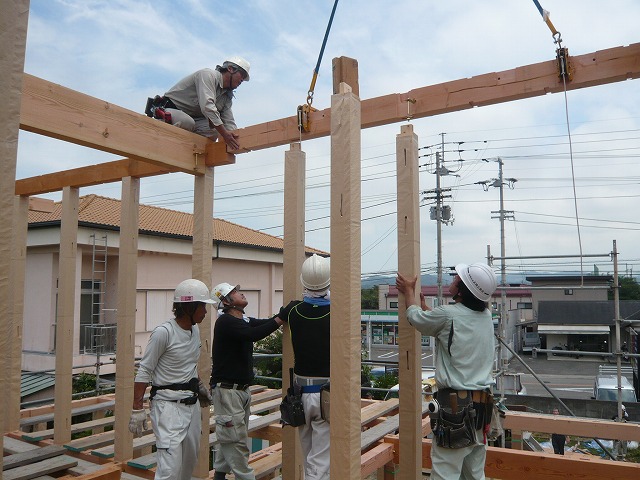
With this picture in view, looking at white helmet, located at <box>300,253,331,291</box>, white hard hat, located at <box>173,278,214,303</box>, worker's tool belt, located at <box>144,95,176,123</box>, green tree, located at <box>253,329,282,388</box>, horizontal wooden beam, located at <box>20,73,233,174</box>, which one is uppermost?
worker's tool belt, located at <box>144,95,176,123</box>

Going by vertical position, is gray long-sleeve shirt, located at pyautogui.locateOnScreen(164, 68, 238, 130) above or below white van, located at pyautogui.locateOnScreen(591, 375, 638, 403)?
above

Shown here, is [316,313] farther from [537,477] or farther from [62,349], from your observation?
[62,349]

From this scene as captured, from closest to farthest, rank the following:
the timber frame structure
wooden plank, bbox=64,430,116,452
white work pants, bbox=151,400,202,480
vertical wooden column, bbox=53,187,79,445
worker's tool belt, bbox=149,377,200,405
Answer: the timber frame structure → white work pants, bbox=151,400,202,480 → worker's tool belt, bbox=149,377,200,405 → wooden plank, bbox=64,430,116,452 → vertical wooden column, bbox=53,187,79,445

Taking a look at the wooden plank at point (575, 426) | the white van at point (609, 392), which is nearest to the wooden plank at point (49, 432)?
the wooden plank at point (575, 426)

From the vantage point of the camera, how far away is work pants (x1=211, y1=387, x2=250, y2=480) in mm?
4109

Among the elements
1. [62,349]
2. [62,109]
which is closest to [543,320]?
[62,349]

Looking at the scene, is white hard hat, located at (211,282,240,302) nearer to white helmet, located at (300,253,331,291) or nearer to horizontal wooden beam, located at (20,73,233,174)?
horizontal wooden beam, located at (20,73,233,174)

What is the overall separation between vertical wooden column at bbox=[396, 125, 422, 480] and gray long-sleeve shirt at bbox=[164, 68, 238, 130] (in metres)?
1.58

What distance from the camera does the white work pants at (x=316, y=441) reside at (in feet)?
10.5

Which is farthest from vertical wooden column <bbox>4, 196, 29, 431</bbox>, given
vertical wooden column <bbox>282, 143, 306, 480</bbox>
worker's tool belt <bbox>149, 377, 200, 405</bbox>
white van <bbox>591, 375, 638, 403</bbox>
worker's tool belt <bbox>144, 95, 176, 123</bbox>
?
white van <bbox>591, 375, 638, 403</bbox>

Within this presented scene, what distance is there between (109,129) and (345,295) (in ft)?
7.42

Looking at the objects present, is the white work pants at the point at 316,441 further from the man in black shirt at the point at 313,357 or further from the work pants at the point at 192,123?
the work pants at the point at 192,123

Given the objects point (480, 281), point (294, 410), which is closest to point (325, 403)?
point (294, 410)

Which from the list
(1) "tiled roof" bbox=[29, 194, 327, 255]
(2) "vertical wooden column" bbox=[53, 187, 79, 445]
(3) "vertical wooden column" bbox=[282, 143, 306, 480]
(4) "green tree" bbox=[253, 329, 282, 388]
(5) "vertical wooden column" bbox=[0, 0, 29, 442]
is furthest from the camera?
(4) "green tree" bbox=[253, 329, 282, 388]
